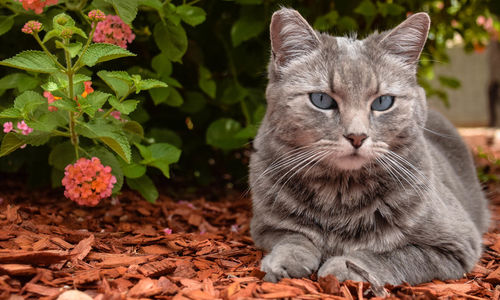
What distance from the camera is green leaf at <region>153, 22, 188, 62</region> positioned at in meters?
2.75

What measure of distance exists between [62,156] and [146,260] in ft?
2.63

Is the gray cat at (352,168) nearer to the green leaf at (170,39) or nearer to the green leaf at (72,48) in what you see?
the green leaf at (170,39)

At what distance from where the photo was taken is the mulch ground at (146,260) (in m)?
1.75

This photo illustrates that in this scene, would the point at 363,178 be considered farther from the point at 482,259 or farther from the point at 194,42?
the point at 194,42

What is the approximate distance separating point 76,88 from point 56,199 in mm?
1318

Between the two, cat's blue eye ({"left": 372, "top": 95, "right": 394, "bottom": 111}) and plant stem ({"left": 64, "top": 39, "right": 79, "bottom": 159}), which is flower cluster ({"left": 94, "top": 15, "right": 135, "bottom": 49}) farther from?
cat's blue eye ({"left": 372, "top": 95, "right": 394, "bottom": 111})

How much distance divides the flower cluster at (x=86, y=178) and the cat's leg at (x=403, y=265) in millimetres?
1061

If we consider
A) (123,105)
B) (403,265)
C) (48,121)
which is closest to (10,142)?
(48,121)

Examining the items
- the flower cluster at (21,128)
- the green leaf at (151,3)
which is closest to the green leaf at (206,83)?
the green leaf at (151,3)

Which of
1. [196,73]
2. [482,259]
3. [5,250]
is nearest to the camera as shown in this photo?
[5,250]

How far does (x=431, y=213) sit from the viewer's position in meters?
2.23

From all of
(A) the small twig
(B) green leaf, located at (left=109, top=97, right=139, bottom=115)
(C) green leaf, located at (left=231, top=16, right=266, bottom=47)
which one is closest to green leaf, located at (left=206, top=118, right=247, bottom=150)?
(C) green leaf, located at (left=231, top=16, right=266, bottom=47)

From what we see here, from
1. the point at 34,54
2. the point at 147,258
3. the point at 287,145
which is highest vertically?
the point at 34,54

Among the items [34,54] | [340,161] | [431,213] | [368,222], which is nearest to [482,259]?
[431,213]
